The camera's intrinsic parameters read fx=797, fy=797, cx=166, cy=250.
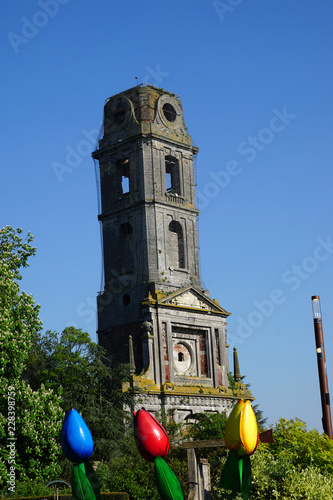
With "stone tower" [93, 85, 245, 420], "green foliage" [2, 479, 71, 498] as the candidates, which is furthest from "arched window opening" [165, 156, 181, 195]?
"green foliage" [2, 479, 71, 498]

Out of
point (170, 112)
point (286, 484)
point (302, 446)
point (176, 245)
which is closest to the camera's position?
point (286, 484)

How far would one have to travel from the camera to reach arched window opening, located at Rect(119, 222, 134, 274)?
5666cm

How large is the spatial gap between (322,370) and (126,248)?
23.3 m

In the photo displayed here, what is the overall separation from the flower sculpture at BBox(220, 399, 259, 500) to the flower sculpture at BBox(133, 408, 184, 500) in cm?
127

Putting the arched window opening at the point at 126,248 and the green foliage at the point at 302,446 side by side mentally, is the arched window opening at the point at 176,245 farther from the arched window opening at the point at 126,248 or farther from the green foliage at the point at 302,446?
the green foliage at the point at 302,446

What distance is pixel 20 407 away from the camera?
35250 mm

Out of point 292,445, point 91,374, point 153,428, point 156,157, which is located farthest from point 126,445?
point 153,428

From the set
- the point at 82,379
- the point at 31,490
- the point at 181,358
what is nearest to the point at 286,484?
the point at 31,490

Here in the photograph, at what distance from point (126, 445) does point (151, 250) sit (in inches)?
645

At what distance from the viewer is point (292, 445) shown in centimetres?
2900

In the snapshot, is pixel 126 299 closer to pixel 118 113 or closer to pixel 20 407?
pixel 118 113

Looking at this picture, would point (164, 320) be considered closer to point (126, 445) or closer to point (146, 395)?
point (146, 395)

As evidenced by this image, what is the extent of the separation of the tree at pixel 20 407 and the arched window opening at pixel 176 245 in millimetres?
→ 21834

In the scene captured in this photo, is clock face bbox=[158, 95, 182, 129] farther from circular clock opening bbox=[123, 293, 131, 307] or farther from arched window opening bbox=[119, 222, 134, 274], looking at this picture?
circular clock opening bbox=[123, 293, 131, 307]
